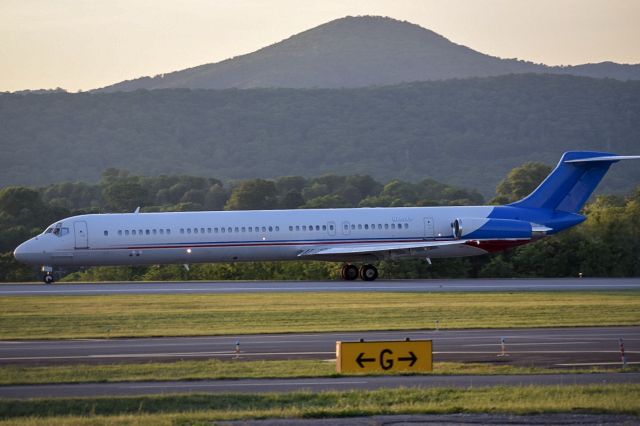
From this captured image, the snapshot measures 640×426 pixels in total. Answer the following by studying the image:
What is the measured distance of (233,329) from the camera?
30.1 meters

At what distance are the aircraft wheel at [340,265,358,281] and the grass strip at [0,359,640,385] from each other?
84.6ft

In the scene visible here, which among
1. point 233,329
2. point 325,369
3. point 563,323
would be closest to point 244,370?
point 325,369

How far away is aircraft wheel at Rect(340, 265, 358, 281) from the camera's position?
48.9 m

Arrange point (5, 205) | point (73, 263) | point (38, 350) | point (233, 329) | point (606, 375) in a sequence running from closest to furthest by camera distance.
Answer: point (606, 375), point (38, 350), point (233, 329), point (73, 263), point (5, 205)

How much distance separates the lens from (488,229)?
47625 mm

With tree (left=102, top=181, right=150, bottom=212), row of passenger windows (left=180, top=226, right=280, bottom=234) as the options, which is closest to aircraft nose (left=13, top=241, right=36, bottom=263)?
row of passenger windows (left=180, top=226, right=280, bottom=234)

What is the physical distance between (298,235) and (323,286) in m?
3.34

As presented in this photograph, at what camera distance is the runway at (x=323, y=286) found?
42719 millimetres

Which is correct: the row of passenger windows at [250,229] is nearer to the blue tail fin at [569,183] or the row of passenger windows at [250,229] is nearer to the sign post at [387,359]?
the blue tail fin at [569,183]

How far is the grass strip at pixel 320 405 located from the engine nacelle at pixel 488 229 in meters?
28.6

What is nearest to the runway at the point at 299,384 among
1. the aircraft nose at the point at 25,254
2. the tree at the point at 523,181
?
the aircraft nose at the point at 25,254

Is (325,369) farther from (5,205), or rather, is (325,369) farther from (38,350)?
(5,205)

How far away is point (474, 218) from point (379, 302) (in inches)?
470

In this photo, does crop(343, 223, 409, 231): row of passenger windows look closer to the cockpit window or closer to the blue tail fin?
the blue tail fin
